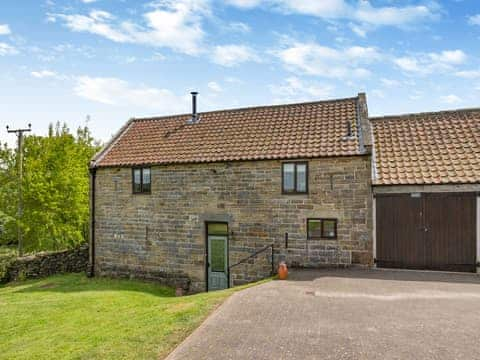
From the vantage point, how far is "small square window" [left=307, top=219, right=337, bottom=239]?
13516 mm

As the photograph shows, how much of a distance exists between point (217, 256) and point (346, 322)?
839 cm

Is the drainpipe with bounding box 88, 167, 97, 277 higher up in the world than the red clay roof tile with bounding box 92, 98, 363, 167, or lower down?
lower down

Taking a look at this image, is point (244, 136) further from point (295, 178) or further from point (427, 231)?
point (427, 231)

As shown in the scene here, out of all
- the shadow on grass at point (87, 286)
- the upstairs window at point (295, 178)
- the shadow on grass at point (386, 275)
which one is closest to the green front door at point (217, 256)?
the shadow on grass at point (87, 286)

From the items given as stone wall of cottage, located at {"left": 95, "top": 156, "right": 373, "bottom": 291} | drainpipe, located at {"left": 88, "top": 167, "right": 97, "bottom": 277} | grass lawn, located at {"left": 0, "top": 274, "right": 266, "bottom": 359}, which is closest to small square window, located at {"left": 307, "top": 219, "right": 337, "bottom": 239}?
stone wall of cottage, located at {"left": 95, "top": 156, "right": 373, "bottom": 291}

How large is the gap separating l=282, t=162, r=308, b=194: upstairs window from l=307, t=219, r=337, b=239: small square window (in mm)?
1200

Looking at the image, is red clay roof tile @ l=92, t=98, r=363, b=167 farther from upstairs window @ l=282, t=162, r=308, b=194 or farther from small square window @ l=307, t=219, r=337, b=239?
small square window @ l=307, t=219, r=337, b=239

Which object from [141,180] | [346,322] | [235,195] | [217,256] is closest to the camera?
[346,322]

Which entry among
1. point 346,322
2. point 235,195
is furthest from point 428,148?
point 346,322

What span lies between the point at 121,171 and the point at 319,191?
9.16 metres

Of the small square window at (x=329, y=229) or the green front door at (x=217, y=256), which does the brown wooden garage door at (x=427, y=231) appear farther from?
the green front door at (x=217, y=256)

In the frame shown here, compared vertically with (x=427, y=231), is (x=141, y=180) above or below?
above

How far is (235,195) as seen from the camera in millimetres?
14938

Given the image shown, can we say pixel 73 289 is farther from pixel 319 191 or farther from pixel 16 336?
pixel 319 191
